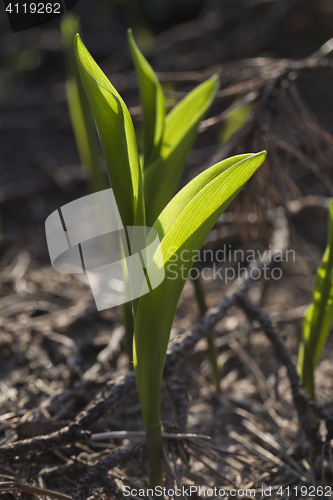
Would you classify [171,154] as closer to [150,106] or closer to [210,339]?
[150,106]

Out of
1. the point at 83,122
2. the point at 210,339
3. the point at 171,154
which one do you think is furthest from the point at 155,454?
the point at 83,122

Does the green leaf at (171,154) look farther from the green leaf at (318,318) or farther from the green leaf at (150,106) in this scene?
the green leaf at (318,318)

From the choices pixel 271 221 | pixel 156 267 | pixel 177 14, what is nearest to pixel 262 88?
pixel 271 221

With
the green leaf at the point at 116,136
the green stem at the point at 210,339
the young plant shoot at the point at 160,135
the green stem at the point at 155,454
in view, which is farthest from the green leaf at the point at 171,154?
the green stem at the point at 155,454

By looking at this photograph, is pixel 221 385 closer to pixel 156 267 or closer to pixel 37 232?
pixel 156 267

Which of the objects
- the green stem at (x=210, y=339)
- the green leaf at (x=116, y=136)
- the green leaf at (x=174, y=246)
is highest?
the green leaf at (x=116, y=136)

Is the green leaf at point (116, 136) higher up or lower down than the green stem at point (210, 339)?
higher up

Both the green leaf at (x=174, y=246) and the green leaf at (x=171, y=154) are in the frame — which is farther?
the green leaf at (x=171, y=154)
